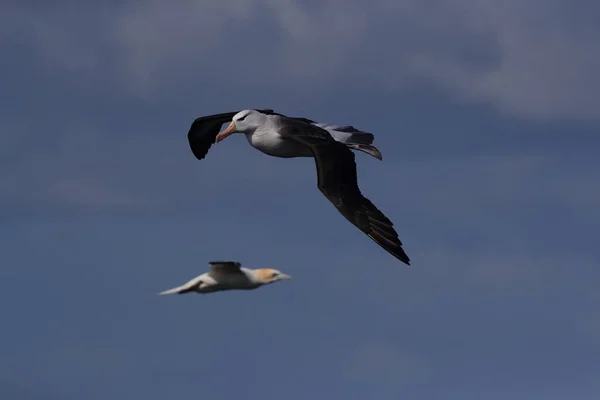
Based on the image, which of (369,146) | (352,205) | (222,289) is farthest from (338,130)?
(222,289)

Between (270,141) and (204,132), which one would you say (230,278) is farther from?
(204,132)

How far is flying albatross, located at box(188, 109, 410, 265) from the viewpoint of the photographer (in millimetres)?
29125

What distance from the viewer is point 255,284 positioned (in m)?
23.3

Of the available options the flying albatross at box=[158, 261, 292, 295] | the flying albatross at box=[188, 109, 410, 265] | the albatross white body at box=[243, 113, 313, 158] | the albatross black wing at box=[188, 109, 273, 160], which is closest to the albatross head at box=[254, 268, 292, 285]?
the flying albatross at box=[158, 261, 292, 295]

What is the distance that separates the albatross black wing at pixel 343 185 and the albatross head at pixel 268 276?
5.34m

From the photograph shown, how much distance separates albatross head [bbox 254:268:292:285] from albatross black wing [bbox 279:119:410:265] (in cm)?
534

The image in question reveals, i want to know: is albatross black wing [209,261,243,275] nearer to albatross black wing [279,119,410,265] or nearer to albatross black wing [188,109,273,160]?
albatross black wing [279,119,410,265]

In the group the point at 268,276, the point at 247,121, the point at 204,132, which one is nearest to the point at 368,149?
the point at 247,121

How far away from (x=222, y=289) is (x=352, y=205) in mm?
6833

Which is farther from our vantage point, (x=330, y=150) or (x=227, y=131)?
(x=227, y=131)

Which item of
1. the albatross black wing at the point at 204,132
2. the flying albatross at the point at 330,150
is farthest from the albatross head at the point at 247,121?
the albatross black wing at the point at 204,132

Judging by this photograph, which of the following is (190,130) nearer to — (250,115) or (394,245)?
(250,115)

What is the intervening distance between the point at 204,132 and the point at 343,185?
9.39m

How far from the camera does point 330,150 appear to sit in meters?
31.1
